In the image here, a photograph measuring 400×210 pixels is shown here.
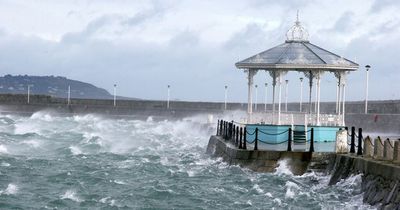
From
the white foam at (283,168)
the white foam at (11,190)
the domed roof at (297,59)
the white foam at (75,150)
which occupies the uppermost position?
the domed roof at (297,59)

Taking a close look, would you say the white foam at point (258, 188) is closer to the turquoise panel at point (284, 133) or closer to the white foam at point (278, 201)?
the white foam at point (278, 201)

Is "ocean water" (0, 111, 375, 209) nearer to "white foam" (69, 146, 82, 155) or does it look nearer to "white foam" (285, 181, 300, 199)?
"white foam" (285, 181, 300, 199)

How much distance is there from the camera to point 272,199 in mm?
19094

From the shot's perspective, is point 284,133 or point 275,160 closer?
point 275,160

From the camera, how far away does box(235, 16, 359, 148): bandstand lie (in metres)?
27.7

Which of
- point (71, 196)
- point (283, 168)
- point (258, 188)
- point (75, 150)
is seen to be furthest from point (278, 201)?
point (75, 150)

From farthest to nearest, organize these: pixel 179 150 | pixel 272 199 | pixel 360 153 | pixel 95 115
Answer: pixel 95 115
pixel 179 150
pixel 360 153
pixel 272 199

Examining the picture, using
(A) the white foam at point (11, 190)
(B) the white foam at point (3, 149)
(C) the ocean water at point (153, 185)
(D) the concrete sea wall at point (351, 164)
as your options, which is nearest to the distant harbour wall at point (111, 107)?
(B) the white foam at point (3, 149)

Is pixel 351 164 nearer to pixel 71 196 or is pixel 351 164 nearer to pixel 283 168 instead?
pixel 283 168

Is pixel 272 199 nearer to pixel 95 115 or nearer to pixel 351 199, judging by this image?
pixel 351 199

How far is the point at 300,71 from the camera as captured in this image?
2919 cm

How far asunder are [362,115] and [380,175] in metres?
31.3

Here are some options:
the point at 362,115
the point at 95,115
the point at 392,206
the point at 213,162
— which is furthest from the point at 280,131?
the point at 95,115

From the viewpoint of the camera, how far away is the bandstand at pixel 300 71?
1092 inches
